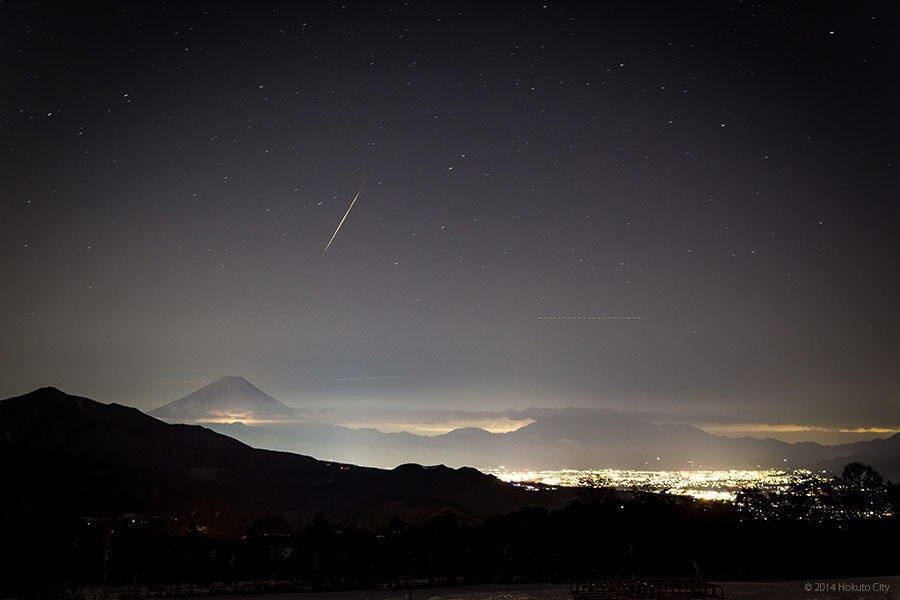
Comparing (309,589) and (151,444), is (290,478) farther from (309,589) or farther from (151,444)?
(309,589)

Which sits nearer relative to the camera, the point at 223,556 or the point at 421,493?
the point at 223,556

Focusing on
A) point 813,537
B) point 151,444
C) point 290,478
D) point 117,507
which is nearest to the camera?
point 813,537

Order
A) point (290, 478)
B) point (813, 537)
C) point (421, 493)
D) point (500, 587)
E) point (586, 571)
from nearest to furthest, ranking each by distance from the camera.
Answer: point (500, 587)
point (586, 571)
point (813, 537)
point (421, 493)
point (290, 478)

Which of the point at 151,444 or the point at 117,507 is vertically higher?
the point at 151,444

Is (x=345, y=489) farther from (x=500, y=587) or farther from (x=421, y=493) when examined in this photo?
(x=500, y=587)

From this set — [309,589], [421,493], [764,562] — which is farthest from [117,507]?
[764,562]

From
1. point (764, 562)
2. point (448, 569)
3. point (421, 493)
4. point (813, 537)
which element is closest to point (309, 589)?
point (448, 569)
